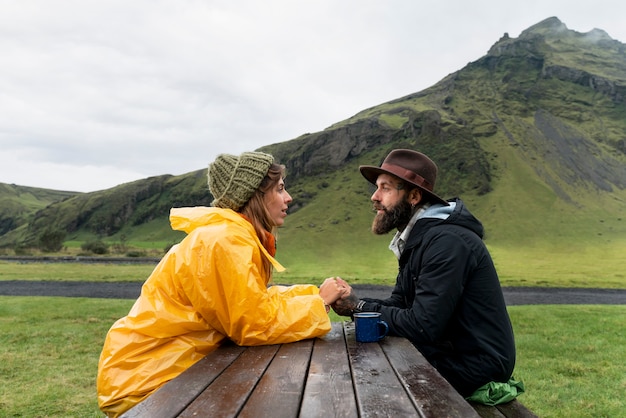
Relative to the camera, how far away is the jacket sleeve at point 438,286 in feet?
11.9

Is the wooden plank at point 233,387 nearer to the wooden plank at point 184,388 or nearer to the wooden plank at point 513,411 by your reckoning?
the wooden plank at point 184,388

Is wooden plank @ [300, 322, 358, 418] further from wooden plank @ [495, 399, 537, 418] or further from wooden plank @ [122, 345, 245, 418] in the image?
wooden plank @ [495, 399, 537, 418]

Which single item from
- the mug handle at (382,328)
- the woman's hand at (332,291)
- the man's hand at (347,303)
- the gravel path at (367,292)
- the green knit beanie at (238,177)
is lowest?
the gravel path at (367,292)

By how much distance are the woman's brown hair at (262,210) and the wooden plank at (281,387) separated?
777 mm

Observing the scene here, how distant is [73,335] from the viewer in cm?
1098

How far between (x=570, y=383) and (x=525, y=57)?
537ft

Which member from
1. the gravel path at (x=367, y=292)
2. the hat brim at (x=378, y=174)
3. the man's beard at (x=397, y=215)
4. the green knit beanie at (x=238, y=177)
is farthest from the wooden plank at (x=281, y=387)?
the gravel path at (x=367, y=292)

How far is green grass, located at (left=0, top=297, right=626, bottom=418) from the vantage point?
6.66 metres

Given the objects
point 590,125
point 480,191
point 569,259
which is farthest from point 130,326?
point 590,125

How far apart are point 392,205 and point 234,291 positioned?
1963mm

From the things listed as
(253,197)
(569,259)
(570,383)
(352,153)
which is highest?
(352,153)

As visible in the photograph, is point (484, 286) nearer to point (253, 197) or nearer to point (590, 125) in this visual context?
point (253, 197)

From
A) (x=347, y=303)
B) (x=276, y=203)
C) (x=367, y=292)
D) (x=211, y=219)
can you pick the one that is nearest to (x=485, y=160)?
(x=367, y=292)

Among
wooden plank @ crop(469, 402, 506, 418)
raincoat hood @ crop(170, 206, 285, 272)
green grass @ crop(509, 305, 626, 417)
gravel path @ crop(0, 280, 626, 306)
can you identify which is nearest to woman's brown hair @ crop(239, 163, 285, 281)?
raincoat hood @ crop(170, 206, 285, 272)
